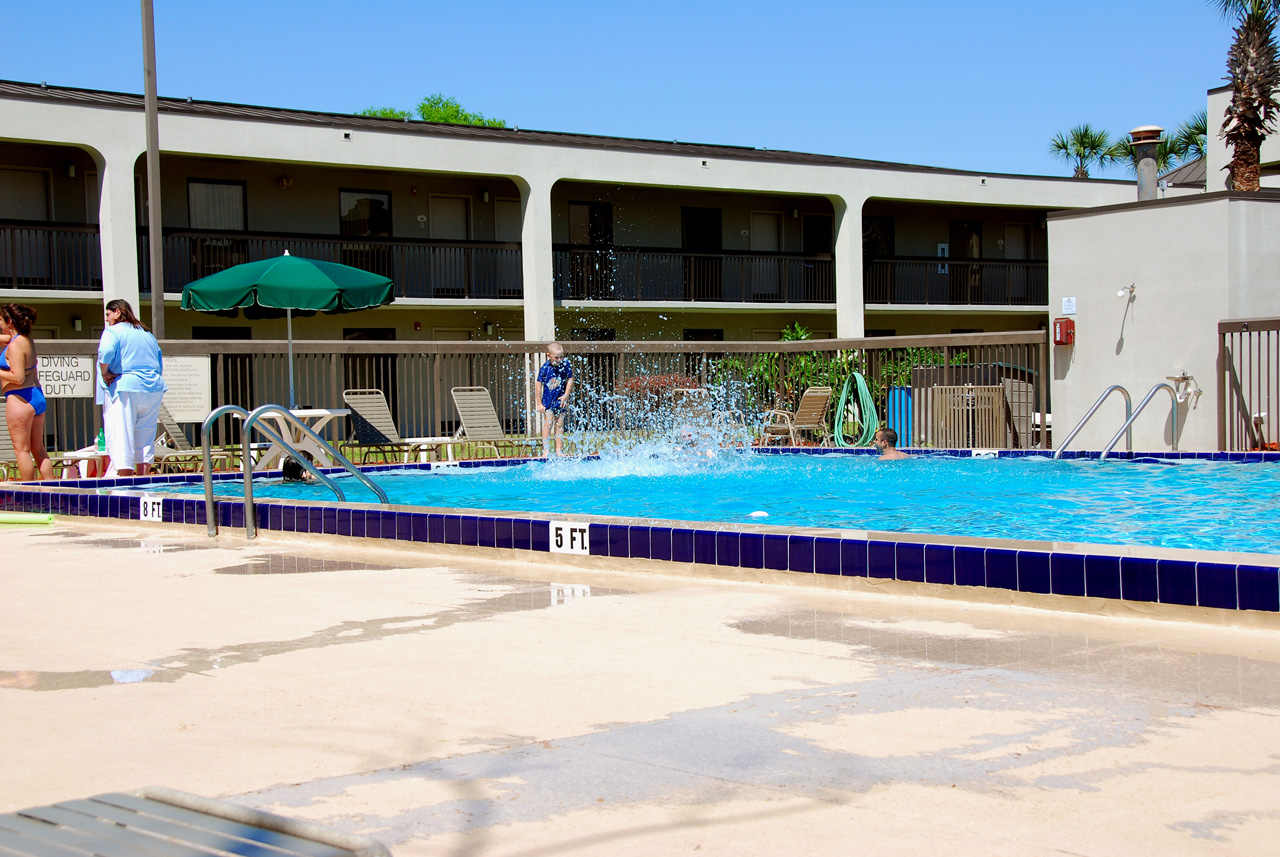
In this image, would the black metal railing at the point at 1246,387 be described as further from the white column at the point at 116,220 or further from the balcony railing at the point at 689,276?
the white column at the point at 116,220

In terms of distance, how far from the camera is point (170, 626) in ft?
15.5

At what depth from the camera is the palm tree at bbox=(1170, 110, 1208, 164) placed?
A: 40.3 metres

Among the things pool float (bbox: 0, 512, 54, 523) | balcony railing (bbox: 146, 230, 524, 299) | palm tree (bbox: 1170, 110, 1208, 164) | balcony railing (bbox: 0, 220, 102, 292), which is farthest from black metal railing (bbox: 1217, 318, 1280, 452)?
palm tree (bbox: 1170, 110, 1208, 164)

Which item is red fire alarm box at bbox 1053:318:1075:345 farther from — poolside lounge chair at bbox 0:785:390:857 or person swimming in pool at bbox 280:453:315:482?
poolside lounge chair at bbox 0:785:390:857

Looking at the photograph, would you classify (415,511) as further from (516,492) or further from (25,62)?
(25,62)

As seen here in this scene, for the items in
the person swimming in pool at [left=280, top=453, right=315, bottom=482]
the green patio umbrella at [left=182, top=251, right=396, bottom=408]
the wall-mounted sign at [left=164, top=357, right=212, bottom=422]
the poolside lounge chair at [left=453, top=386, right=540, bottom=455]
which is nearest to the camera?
the person swimming in pool at [left=280, top=453, right=315, bottom=482]

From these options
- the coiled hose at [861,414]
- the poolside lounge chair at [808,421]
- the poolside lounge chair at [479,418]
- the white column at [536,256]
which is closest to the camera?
the coiled hose at [861,414]

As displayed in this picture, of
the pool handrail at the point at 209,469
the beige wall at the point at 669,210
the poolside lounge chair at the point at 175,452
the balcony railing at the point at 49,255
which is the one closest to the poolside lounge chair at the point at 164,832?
the pool handrail at the point at 209,469

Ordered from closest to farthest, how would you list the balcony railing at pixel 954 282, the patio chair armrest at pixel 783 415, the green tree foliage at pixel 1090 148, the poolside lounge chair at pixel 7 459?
the poolside lounge chair at pixel 7 459 < the patio chair armrest at pixel 783 415 < the balcony railing at pixel 954 282 < the green tree foliage at pixel 1090 148

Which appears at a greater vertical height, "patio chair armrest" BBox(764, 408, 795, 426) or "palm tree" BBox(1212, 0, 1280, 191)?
"palm tree" BBox(1212, 0, 1280, 191)

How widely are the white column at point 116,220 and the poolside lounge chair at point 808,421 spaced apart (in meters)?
10.6

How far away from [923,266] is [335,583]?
2601cm

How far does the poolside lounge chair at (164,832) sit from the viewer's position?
185 centimetres

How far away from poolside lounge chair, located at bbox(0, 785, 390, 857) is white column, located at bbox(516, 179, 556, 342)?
69.5 ft
